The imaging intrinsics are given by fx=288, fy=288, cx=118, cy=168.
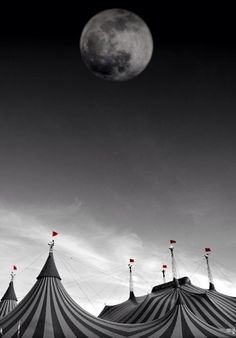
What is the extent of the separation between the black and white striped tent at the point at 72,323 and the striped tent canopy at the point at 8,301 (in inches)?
415

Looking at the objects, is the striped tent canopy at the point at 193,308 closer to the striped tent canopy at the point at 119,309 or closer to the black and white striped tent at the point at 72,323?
the striped tent canopy at the point at 119,309

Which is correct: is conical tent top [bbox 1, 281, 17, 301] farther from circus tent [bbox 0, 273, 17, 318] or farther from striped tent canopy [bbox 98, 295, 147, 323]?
striped tent canopy [bbox 98, 295, 147, 323]

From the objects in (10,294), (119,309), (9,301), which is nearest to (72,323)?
(119,309)

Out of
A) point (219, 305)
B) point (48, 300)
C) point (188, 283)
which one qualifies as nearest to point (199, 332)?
point (48, 300)

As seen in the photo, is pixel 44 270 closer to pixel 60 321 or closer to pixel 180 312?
pixel 60 321

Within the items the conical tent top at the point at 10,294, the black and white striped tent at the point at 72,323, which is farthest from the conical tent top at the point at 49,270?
the conical tent top at the point at 10,294

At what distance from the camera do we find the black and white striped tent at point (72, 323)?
29.5 feet

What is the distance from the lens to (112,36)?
423 centimetres

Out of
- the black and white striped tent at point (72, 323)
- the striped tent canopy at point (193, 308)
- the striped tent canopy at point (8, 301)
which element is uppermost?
the striped tent canopy at point (8, 301)

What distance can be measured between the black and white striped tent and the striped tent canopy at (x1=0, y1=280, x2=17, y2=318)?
415 inches

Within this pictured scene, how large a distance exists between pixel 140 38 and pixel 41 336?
9.06 metres

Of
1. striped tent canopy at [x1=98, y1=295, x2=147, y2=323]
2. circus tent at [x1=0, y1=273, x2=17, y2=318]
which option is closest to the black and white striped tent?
striped tent canopy at [x1=98, y1=295, x2=147, y2=323]

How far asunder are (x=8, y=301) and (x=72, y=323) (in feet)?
41.0

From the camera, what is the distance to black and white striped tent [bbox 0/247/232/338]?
898 cm
